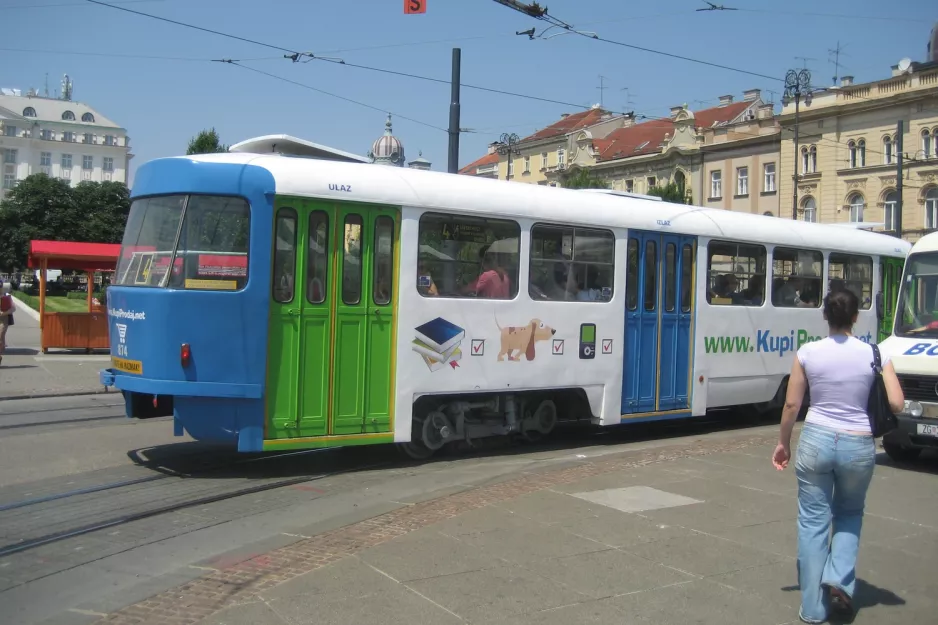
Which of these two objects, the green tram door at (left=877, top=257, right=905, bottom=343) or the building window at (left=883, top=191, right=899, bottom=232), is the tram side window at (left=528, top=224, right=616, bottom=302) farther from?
the building window at (left=883, top=191, right=899, bottom=232)

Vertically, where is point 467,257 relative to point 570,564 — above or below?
above

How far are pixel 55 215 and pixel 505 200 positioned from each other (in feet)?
245

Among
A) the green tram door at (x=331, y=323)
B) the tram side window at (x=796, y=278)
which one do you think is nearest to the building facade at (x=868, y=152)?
the tram side window at (x=796, y=278)

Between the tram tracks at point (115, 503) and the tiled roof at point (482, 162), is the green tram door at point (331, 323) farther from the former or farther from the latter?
the tiled roof at point (482, 162)

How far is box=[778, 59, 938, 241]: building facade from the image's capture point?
49.3 metres

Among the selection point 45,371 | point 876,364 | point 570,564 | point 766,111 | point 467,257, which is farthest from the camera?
point 766,111

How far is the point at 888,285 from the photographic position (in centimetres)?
1620

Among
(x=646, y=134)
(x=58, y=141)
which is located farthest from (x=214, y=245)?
(x=58, y=141)

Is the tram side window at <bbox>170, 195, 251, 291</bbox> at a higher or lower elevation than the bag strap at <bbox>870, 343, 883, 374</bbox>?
higher

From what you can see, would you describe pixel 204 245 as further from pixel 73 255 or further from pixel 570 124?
pixel 570 124

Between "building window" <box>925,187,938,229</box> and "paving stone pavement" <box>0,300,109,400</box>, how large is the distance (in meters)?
42.8

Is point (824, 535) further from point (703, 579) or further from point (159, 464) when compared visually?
point (159, 464)

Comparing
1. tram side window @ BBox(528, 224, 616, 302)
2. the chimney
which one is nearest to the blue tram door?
tram side window @ BBox(528, 224, 616, 302)

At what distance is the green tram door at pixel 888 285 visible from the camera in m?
16.1
